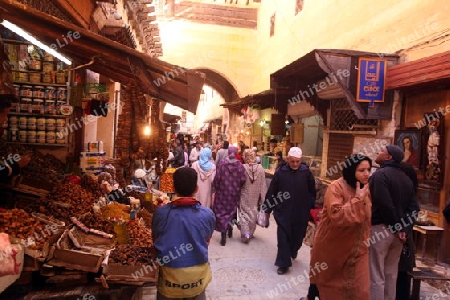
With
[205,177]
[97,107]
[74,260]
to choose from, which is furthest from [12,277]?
[205,177]

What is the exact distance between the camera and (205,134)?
3756 cm

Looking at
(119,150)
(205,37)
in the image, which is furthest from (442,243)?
(205,37)

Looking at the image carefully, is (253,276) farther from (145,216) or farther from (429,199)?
(429,199)

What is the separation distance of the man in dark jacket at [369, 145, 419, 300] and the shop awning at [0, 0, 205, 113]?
2370mm

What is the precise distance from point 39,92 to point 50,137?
2.49 ft

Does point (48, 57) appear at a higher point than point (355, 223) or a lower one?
higher

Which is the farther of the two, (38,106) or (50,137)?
(50,137)

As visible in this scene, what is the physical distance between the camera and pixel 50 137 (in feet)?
18.9

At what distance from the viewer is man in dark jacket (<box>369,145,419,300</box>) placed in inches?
150

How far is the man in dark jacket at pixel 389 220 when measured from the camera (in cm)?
382

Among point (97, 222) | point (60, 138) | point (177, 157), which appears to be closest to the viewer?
point (97, 222)

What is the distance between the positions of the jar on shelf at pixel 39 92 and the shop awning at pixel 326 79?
5225mm

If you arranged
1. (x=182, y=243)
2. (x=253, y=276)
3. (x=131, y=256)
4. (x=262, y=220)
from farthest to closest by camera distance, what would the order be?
(x=262, y=220) < (x=253, y=276) < (x=131, y=256) < (x=182, y=243)

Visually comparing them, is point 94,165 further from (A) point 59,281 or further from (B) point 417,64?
(B) point 417,64
